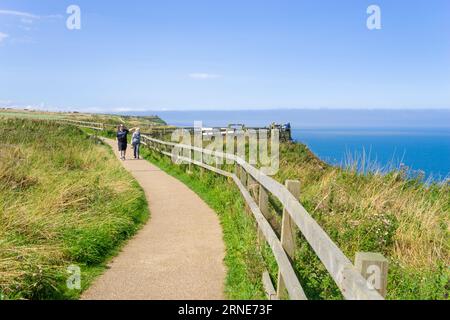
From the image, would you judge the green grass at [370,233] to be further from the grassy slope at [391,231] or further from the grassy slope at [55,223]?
the grassy slope at [55,223]

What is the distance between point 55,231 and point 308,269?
3.71 m

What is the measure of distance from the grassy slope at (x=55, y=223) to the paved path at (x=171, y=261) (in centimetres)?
27

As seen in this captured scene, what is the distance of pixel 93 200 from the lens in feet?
26.9

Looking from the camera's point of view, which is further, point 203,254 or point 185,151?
point 185,151

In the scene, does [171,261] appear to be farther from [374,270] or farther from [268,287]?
[374,270]

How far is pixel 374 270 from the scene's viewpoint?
7.19 ft

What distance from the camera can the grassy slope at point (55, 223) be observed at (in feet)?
15.4

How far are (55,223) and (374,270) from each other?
532cm

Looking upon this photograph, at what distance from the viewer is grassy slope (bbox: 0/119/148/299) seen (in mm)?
4688

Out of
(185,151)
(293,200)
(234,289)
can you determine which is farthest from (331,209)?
(185,151)

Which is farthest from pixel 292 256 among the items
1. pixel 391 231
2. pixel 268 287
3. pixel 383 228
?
pixel 391 231

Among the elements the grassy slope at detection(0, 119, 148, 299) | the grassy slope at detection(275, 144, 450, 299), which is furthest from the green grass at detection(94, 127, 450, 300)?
the grassy slope at detection(0, 119, 148, 299)

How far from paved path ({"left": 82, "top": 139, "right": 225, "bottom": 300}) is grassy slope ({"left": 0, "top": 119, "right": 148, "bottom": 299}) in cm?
27
